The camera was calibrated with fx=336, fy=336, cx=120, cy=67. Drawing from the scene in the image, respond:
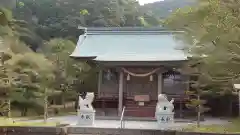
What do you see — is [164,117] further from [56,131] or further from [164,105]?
[56,131]

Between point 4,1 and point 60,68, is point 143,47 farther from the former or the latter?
point 4,1

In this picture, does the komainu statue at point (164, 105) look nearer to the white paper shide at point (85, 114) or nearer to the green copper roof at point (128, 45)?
the white paper shide at point (85, 114)

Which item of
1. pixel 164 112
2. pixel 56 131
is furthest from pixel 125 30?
pixel 56 131

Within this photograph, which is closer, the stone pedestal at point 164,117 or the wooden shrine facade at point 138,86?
the stone pedestal at point 164,117

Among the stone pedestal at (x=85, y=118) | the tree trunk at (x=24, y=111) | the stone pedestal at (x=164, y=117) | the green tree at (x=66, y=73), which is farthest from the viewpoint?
the green tree at (x=66, y=73)

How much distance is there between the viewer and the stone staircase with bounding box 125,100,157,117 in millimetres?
18656

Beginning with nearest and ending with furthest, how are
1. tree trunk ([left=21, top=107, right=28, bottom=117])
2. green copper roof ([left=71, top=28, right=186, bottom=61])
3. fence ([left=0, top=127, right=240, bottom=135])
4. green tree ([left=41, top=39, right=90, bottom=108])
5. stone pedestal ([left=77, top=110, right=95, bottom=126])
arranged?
fence ([left=0, top=127, right=240, bottom=135]) → stone pedestal ([left=77, top=110, right=95, bottom=126]) → green copper roof ([left=71, top=28, right=186, bottom=61]) → tree trunk ([left=21, top=107, right=28, bottom=117]) → green tree ([left=41, top=39, right=90, bottom=108])

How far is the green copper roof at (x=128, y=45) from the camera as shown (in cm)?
1936

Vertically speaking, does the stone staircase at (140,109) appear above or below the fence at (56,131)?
above

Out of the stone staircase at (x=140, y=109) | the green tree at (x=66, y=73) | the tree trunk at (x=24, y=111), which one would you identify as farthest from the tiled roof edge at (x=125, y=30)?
the tree trunk at (x=24, y=111)

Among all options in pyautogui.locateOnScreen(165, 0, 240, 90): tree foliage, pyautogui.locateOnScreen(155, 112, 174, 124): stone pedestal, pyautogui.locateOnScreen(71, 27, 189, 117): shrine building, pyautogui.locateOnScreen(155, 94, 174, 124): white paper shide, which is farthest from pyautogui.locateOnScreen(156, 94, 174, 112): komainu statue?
pyautogui.locateOnScreen(71, 27, 189, 117): shrine building

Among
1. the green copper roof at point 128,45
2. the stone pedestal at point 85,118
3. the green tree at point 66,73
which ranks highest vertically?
the green copper roof at point 128,45

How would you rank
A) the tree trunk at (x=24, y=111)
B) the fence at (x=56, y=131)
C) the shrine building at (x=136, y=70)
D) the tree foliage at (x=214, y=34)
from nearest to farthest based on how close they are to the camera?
the tree foliage at (x=214, y=34)
the fence at (x=56, y=131)
the shrine building at (x=136, y=70)
the tree trunk at (x=24, y=111)

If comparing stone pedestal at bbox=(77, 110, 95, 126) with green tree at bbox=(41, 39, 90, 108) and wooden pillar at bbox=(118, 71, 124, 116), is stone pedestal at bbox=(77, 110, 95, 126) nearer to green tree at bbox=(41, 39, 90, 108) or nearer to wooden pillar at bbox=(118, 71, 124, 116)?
wooden pillar at bbox=(118, 71, 124, 116)
